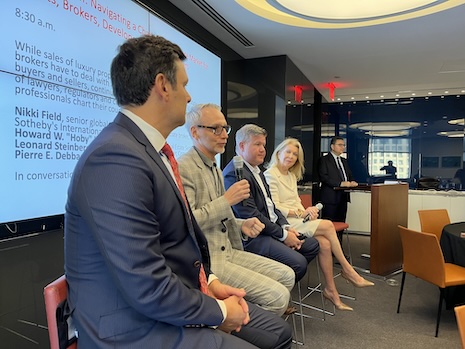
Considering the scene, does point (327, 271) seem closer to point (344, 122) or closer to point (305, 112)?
point (305, 112)

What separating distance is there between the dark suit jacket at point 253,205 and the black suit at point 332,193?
311cm

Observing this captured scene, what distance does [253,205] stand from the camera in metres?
2.40

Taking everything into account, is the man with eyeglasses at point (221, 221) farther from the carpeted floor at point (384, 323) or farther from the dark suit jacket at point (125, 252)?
the carpeted floor at point (384, 323)

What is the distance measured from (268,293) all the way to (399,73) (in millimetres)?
5214

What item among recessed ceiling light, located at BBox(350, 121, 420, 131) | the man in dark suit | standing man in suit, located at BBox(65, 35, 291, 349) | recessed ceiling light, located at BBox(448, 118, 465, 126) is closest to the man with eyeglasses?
standing man in suit, located at BBox(65, 35, 291, 349)

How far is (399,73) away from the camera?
5684 millimetres

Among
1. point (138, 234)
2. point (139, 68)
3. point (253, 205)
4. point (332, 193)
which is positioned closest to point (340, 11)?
point (253, 205)

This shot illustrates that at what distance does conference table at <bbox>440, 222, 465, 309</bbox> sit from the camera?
9.73 ft

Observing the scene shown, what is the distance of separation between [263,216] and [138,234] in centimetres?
164

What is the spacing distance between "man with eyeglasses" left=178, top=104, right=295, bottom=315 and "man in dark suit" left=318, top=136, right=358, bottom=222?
3509 mm

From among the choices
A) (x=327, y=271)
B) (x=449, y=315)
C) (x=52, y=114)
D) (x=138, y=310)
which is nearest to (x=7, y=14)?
(x=52, y=114)

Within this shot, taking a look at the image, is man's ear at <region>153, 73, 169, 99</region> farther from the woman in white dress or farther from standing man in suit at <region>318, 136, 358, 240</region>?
standing man in suit at <region>318, 136, 358, 240</region>

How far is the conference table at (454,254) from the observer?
117 inches

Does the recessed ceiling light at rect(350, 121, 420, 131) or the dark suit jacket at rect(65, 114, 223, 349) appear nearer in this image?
the dark suit jacket at rect(65, 114, 223, 349)
